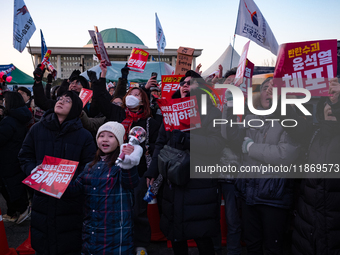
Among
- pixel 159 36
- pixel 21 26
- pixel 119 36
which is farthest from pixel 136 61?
pixel 119 36

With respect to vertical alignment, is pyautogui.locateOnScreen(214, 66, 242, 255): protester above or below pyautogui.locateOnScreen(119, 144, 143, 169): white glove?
below

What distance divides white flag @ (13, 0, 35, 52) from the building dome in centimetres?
5518

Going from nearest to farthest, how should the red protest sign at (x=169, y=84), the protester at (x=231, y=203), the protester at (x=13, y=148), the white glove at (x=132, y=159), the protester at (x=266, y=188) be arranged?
the white glove at (x=132, y=159)
the protester at (x=266, y=188)
the protester at (x=231, y=203)
the protester at (x=13, y=148)
the red protest sign at (x=169, y=84)

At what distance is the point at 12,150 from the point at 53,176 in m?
2.34

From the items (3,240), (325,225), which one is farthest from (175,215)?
(3,240)

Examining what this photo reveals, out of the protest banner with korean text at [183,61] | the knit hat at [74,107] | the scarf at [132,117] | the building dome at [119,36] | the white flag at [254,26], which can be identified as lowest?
the scarf at [132,117]

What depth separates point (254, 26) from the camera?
5000 millimetres

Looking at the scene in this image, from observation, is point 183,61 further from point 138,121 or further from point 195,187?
point 195,187

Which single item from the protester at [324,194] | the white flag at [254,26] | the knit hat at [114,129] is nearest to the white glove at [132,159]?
the knit hat at [114,129]

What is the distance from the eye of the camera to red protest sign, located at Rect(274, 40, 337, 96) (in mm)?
2189

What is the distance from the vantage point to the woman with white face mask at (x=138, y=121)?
123 inches

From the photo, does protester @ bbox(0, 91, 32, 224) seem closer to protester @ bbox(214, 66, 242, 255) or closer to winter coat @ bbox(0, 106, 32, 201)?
winter coat @ bbox(0, 106, 32, 201)

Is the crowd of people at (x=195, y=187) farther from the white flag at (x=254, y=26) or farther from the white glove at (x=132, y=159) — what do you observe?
the white flag at (x=254, y=26)

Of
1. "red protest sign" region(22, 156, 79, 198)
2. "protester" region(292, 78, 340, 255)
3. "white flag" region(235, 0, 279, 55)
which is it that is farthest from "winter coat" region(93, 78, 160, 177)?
"white flag" region(235, 0, 279, 55)
